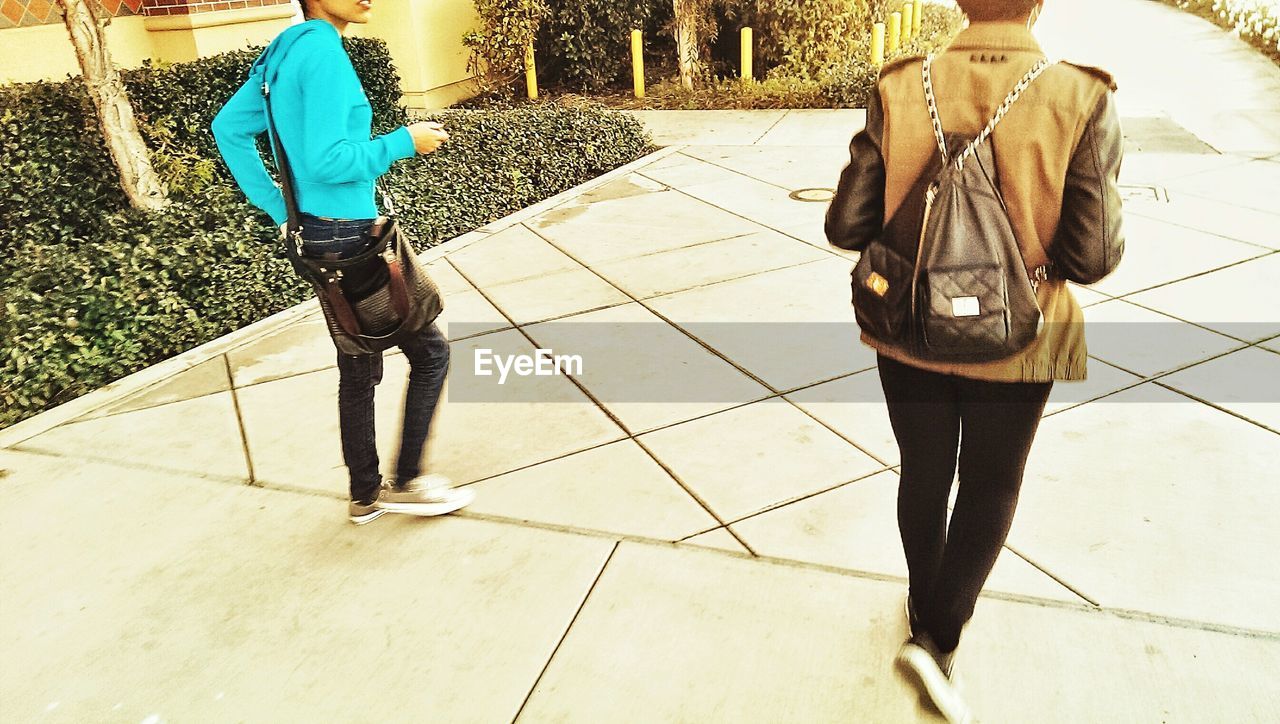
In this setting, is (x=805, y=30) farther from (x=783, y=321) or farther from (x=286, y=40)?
(x=286, y=40)

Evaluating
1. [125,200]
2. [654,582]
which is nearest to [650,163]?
[125,200]

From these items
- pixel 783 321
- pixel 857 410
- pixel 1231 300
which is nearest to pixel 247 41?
pixel 783 321

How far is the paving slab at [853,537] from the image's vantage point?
2893 millimetres

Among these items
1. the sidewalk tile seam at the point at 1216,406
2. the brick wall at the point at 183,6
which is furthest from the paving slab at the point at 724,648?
the brick wall at the point at 183,6

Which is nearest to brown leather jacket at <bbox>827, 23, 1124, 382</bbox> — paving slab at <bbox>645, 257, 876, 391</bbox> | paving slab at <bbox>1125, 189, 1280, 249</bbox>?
paving slab at <bbox>645, 257, 876, 391</bbox>

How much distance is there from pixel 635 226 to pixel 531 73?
21.6 feet

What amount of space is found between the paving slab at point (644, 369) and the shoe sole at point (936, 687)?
175cm

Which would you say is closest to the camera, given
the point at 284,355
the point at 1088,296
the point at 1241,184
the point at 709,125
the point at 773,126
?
the point at 284,355

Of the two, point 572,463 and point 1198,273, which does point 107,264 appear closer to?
point 572,463

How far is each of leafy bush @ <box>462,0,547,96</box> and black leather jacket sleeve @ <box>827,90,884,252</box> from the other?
10.7 meters

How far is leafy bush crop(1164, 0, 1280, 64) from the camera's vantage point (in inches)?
539

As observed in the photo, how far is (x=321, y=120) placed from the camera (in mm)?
2600

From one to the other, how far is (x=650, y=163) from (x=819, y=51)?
5188 millimetres

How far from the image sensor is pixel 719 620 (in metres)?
2.77
